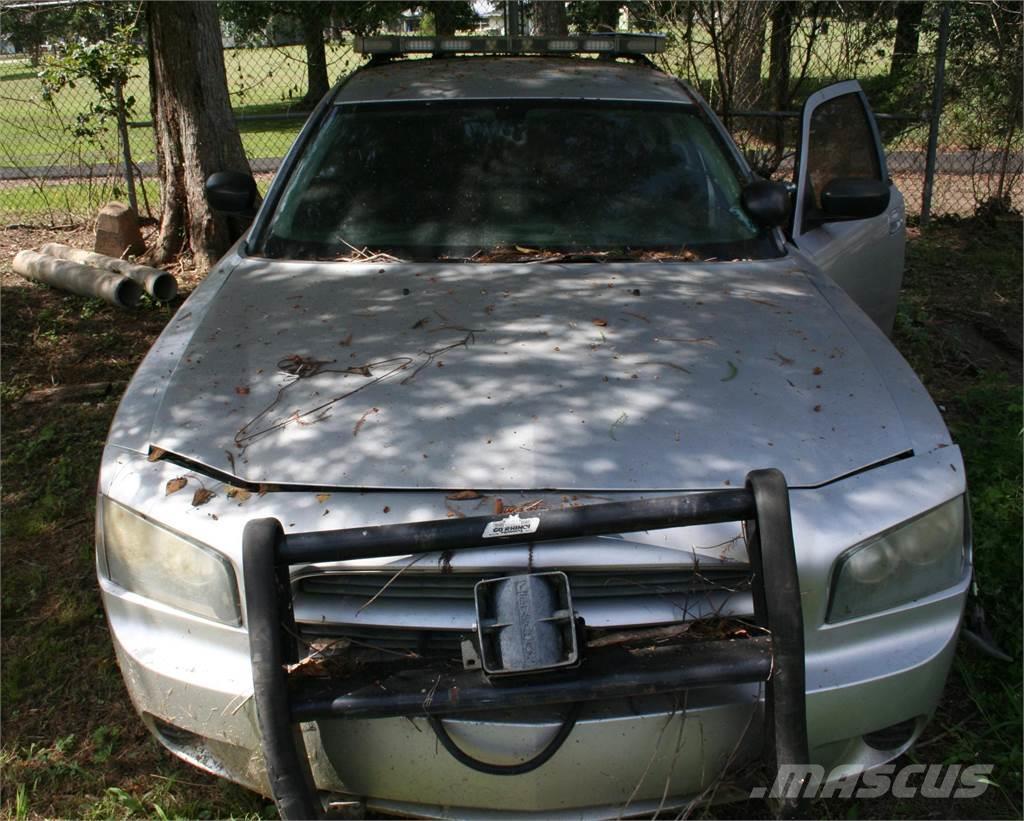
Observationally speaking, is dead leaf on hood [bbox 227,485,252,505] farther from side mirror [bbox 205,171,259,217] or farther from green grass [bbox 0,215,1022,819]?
side mirror [bbox 205,171,259,217]

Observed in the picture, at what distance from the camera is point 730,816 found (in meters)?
2.62

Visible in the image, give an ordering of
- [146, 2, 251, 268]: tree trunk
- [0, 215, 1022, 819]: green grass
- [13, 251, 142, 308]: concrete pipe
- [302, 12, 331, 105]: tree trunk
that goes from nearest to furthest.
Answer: [0, 215, 1022, 819]: green grass
[13, 251, 142, 308]: concrete pipe
[146, 2, 251, 268]: tree trunk
[302, 12, 331, 105]: tree trunk

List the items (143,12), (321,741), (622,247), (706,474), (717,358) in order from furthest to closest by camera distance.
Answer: (143,12), (622,247), (717,358), (706,474), (321,741)

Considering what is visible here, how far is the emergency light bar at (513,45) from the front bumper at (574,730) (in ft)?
10.0

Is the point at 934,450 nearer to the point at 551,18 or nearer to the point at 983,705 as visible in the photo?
the point at 983,705

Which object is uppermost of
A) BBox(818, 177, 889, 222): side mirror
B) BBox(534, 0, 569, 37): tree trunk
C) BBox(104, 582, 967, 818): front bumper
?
BBox(534, 0, 569, 37): tree trunk

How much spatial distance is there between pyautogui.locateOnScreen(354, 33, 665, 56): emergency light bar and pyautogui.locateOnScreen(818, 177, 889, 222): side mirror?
4.49 ft

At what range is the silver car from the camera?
81.0 inches

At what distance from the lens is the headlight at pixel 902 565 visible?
2.25 metres

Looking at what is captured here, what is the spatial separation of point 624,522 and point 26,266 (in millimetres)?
6450

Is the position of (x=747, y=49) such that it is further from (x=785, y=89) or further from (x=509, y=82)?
(x=509, y=82)

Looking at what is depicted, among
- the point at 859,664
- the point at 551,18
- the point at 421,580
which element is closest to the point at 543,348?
the point at 421,580

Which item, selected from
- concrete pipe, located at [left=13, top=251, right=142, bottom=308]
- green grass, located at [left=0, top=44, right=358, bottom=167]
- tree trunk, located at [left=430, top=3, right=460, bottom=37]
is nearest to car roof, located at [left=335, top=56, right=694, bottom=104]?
concrete pipe, located at [left=13, top=251, right=142, bottom=308]

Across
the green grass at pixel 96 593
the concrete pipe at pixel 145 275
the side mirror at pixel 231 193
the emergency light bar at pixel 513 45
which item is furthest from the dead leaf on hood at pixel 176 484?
the concrete pipe at pixel 145 275
